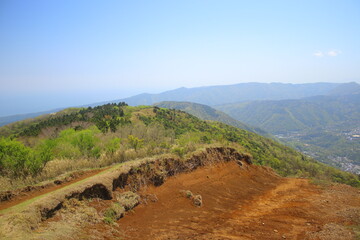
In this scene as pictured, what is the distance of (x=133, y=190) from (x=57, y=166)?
6.50m

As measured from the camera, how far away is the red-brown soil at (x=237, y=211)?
9.16 m

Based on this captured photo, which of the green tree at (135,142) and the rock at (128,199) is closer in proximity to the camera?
the rock at (128,199)

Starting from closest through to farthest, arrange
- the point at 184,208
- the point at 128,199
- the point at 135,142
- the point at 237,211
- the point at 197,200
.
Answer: the point at 128,199 → the point at 184,208 → the point at 237,211 → the point at 197,200 → the point at 135,142

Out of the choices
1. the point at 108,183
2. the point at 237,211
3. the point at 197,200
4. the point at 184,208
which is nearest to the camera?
the point at 108,183

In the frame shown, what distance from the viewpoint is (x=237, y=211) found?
479 inches

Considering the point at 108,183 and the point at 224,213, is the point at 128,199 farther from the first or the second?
the point at 224,213

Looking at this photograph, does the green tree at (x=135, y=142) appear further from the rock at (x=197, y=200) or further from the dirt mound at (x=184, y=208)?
the rock at (x=197, y=200)

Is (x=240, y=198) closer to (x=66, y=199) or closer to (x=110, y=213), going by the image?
(x=110, y=213)

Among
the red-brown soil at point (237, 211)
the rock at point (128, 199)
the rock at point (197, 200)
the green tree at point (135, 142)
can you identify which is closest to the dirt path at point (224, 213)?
the red-brown soil at point (237, 211)

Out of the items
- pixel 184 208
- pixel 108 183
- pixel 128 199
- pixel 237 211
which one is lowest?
pixel 237 211

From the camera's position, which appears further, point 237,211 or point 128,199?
point 237,211

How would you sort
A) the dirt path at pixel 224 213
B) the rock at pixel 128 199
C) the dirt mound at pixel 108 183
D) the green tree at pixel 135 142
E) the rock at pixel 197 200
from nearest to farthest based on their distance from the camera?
the dirt mound at pixel 108 183
the dirt path at pixel 224 213
the rock at pixel 128 199
the rock at pixel 197 200
the green tree at pixel 135 142

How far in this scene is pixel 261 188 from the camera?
16859 mm

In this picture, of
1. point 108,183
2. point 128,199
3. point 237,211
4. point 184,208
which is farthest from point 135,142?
point 237,211
